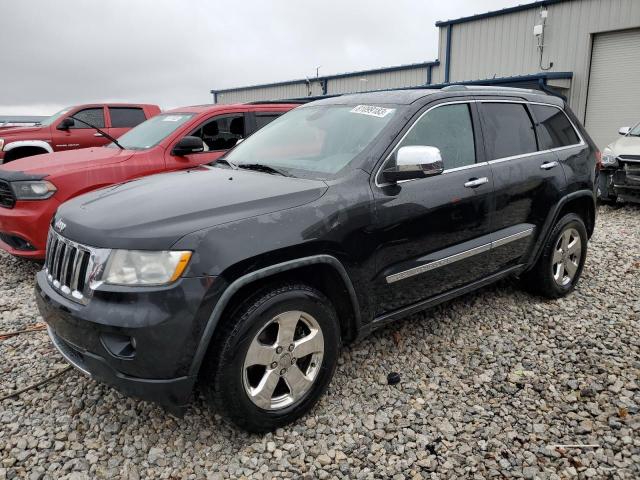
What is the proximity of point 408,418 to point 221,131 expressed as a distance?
4316mm

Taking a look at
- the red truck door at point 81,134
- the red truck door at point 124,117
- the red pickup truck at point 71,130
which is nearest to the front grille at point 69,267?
the red pickup truck at point 71,130

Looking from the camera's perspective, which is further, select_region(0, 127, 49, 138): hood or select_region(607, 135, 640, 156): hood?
select_region(0, 127, 49, 138): hood

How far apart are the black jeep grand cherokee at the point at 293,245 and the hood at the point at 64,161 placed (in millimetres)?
2144

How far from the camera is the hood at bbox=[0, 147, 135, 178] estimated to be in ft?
16.2

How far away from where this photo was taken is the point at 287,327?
2.55 metres

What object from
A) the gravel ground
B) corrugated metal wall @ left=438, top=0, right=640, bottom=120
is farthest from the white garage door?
the gravel ground

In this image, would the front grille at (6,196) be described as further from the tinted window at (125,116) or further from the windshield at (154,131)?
the tinted window at (125,116)

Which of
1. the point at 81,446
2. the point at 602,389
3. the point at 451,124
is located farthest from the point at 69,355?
the point at 602,389

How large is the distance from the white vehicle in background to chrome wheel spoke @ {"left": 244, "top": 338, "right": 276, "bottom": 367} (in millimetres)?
7744

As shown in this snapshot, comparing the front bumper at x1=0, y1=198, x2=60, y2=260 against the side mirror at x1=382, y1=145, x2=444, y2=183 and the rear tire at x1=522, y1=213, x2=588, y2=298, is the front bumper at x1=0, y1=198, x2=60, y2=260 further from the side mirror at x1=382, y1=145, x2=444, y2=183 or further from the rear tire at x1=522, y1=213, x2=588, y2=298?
the rear tire at x1=522, y1=213, x2=588, y2=298

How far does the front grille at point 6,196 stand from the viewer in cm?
484

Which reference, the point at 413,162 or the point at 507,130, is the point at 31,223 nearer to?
the point at 413,162

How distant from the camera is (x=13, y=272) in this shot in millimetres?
5312

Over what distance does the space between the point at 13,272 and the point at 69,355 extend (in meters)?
3.34
